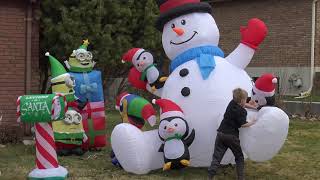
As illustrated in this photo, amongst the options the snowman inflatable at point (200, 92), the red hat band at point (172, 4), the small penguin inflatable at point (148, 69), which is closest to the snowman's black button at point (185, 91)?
the snowman inflatable at point (200, 92)

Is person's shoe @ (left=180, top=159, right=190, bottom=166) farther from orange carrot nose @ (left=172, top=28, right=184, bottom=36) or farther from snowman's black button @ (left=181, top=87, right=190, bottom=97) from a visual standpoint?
orange carrot nose @ (left=172, top=28, right=184, bottom=36)

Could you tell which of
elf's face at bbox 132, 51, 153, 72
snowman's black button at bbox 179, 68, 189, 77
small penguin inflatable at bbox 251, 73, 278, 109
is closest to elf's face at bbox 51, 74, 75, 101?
elf's face at bbox 132, 51, 153, 72

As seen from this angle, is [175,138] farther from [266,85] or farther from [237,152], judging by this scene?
[266,85]

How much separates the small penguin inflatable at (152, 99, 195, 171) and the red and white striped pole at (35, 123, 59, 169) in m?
1.87

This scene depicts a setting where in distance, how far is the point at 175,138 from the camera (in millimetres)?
8234

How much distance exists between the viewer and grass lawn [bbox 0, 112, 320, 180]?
8438 millimetres

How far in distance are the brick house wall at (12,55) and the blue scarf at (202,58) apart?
3.62 meters

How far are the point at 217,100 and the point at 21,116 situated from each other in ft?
10.5

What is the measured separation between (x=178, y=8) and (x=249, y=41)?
4.22 feet

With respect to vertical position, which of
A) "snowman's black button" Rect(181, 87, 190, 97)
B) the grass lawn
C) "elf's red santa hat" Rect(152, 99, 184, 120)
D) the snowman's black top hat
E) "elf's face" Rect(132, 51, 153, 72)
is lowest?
the grass lawn

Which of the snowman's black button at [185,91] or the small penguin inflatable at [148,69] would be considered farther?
the small penguin inflatable at [148,69]

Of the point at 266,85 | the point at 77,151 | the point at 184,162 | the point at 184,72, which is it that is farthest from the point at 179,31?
the point at 77,151

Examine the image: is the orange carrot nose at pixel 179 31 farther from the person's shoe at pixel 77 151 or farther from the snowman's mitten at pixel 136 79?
the person's shoe at pixel 77 151

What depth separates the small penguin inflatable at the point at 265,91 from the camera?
838 centimetres
